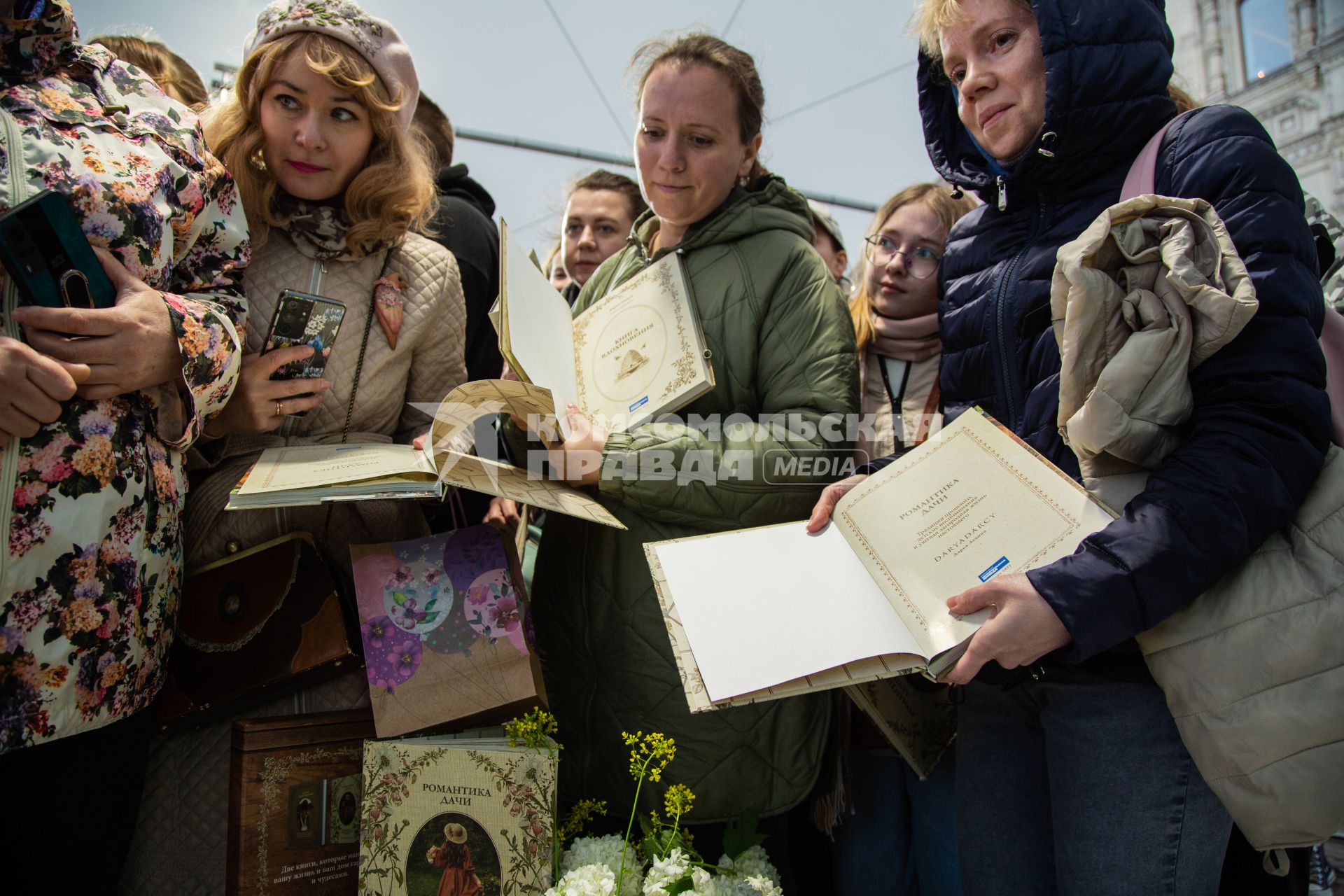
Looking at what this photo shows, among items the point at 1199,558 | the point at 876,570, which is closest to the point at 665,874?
the point at 876,570

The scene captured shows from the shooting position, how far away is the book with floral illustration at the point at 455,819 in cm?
152

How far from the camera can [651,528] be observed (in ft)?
5.95

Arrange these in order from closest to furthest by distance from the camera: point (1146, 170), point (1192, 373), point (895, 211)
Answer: point (1192, 373)
point (1146, 170)
point (895, 211)

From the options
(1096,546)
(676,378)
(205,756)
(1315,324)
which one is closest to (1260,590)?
(1096,546)

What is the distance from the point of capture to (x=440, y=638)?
166cm

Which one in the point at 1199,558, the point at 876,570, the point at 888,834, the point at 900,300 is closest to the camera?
the point at 1199,558

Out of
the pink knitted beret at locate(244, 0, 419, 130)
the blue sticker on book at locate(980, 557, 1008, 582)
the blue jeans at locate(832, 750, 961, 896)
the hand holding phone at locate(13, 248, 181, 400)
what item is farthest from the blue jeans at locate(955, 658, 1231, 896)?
the pink knitted beret at locate(244, 0, 419, 130)

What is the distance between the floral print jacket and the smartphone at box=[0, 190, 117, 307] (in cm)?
6

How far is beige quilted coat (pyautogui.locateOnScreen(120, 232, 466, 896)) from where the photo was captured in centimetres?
161

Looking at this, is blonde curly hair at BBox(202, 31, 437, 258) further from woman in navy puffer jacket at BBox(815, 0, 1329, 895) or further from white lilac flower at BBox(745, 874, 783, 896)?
white lilac flower at BBox(745, 874, 783, 896)

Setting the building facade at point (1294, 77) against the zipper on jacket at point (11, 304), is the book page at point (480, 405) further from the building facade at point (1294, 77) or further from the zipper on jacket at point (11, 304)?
the building facade at point (1294, 77)

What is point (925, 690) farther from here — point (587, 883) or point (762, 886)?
point (587, 883)

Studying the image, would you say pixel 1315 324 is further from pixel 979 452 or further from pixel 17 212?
pixel 17 212

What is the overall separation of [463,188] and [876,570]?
2.04 meters
